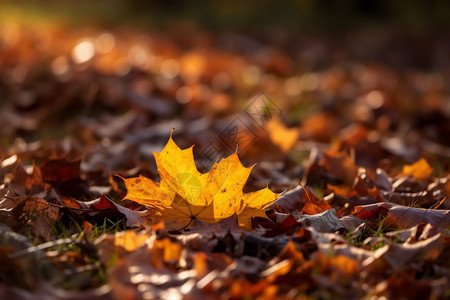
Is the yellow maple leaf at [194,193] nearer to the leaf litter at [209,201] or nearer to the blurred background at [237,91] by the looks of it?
the leaf litter at [209,201]

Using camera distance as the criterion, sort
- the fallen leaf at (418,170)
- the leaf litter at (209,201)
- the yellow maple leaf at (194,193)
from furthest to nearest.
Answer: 1. the fallen leaf at (418,170)
2. the yellow maple leaf at (194,193)
3. the leaf litter at (209,201)

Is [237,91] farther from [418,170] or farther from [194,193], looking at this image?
[194,193]

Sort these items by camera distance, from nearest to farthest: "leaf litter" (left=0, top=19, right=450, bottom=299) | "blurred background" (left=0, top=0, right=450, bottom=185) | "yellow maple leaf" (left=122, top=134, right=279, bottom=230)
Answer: "leaf litter" (left=0, top=19, right=450, bottom=299) → "yellow maple leaf" (left=122, top=134, right=279, bottom=230) → "blurred background" (left=0, top=0, right=450, bottom=185)

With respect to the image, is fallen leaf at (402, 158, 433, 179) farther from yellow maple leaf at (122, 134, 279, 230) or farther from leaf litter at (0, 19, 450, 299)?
yellow maple leaf at (122, 134, 279, 230)

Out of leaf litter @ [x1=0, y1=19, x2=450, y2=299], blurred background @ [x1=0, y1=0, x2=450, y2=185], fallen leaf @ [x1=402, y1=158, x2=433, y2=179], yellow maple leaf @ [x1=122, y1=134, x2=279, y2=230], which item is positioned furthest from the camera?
blurred background @ [x1=0, y1=0, x2=450, y2=185]

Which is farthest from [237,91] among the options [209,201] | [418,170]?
[209,201]

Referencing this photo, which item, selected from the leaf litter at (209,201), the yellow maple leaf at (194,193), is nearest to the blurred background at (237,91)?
the leaf litter at (209,201)

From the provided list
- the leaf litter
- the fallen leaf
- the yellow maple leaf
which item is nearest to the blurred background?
the leaf litter
